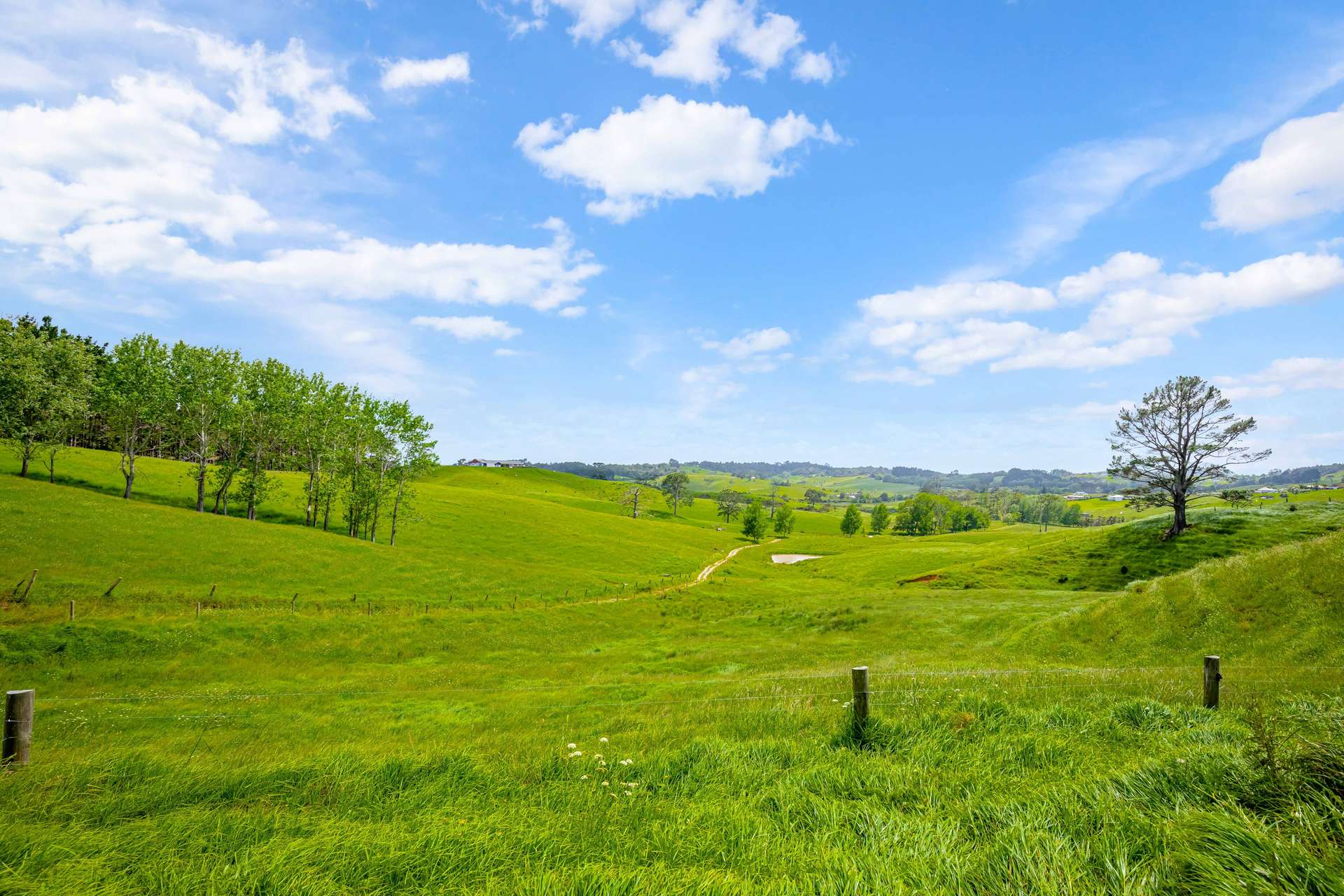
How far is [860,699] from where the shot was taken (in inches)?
352

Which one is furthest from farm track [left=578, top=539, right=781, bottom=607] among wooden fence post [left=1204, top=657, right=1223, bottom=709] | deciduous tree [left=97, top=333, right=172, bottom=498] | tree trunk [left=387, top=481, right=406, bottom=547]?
deciduous tree [left=97, top=333, right=172, bottom=498]

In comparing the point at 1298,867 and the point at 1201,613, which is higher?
the point at 1298,867

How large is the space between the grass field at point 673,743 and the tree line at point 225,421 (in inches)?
867

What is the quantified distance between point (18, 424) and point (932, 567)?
10287cm

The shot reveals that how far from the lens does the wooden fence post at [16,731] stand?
7473mm

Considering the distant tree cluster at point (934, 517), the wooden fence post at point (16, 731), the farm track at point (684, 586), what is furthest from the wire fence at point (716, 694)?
the distant tree cluster at point (934, 517)

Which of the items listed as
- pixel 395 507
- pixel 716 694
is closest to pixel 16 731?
pixel 716 694

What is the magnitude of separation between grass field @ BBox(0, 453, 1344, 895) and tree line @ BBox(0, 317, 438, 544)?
22032 mm

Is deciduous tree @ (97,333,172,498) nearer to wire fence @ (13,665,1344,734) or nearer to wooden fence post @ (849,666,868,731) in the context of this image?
wire fence @ (13,665,1344,734)

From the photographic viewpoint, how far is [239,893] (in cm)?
396

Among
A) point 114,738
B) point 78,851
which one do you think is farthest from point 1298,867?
point 114,738

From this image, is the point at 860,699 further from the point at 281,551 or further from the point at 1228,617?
the point at 281,551

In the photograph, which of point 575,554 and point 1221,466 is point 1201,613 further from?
point 575,554

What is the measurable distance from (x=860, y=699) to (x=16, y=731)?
1211cm
